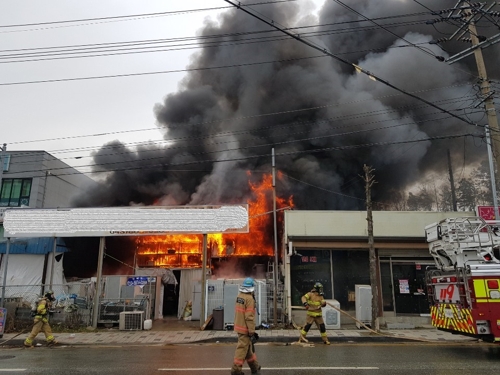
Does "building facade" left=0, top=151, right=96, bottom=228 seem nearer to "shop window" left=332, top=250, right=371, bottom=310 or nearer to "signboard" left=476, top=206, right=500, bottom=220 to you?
"shop window" left=332, top=250, right=371, bottom=310

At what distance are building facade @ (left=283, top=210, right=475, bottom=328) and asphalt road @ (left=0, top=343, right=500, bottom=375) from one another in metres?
4.36

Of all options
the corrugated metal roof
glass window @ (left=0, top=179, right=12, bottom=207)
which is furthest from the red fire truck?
glass window @ (left=0, top=179, right=12, bottom=207)

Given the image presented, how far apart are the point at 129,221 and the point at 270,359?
723cm

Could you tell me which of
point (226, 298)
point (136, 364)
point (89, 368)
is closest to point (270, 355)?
point (136, 364)

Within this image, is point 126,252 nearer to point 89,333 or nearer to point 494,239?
point 89,333

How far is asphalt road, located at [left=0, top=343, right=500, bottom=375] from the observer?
19.4ft

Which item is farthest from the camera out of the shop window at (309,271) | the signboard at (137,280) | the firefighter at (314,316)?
the signboard at (137,280)

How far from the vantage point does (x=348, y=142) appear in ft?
74.1

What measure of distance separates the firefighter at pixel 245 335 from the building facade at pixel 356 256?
7.26m

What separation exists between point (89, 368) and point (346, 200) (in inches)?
731

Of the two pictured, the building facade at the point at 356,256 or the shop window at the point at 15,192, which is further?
the shop window at the point at 15,192

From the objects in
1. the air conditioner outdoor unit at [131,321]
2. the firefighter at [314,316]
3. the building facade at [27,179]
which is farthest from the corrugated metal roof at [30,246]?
the firefighter at [314,316]

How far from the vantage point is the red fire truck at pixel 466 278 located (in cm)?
668

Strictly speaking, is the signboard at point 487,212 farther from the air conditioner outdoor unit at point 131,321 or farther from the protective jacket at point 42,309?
the protective jacket at point 42,309
